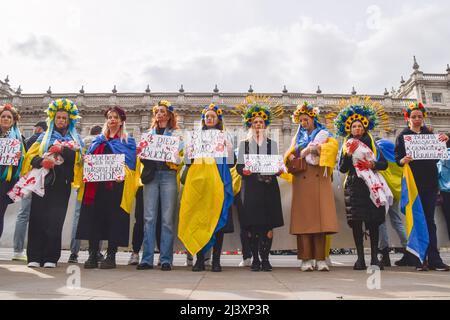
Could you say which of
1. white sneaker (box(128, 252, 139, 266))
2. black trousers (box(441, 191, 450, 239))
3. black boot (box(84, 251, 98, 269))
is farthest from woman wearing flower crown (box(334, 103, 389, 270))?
black boot (box(84, 251, 98, 269))

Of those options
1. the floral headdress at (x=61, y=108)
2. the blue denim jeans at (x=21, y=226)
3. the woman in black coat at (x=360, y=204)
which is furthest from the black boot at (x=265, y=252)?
the blue denim jeans at (x=21, y=226)

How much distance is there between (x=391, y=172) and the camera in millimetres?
5547

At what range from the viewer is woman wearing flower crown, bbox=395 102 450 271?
4418 mm

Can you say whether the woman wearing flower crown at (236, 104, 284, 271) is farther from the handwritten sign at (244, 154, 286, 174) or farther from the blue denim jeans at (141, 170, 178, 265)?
the blue denim jeans at (141, 170, 178, 265)

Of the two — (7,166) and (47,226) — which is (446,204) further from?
(7,166)

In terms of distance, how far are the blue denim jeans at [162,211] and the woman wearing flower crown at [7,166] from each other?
65.3 inches

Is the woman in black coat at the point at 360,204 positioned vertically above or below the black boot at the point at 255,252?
above

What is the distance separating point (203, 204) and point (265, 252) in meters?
0.91

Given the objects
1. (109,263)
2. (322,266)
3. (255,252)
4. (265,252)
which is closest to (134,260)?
(109,263)

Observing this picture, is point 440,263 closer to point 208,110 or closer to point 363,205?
point 363,205

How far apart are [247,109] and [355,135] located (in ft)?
4.59

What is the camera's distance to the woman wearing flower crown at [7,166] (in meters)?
4.38

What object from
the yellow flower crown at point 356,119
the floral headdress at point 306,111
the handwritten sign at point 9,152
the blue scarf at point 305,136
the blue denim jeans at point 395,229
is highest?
the floral headdress at point 306,111

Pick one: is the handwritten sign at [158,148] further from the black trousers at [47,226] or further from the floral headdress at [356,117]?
the floral headdress at [356,117]
